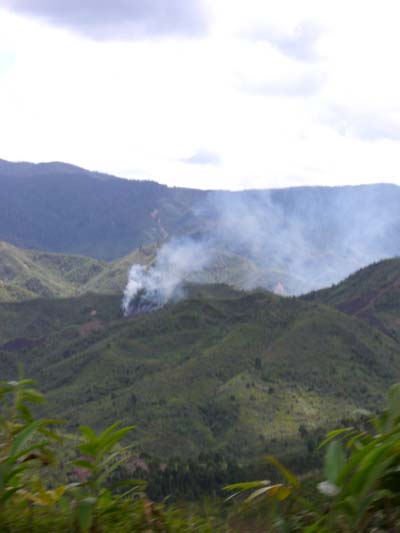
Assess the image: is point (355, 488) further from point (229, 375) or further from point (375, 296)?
point (375, 296)

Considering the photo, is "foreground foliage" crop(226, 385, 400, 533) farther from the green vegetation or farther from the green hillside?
the green hillside

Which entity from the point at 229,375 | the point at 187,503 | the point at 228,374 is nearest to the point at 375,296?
the point at 228,374

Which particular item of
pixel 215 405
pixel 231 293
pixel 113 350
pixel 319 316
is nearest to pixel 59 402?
pixel 113 350

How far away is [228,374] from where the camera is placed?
119500 millimetres

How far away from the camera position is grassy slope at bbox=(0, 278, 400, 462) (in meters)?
97.8

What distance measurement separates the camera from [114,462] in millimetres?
3826

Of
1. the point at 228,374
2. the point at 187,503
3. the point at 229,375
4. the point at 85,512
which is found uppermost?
the point at 85,512

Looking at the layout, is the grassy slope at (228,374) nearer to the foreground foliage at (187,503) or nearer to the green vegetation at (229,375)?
the green vegetation at (229,375)

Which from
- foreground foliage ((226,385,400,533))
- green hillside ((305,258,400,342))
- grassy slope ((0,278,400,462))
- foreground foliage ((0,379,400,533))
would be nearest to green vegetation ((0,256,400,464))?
grassy slope ((0,278,400,462))

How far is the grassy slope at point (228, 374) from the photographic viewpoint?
9775 cm

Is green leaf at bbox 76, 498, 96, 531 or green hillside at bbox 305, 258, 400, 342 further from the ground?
green hillside at bbox 305, 258, 400, 342

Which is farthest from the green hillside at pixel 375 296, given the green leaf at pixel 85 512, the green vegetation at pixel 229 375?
the green leaf at pixel 85 512

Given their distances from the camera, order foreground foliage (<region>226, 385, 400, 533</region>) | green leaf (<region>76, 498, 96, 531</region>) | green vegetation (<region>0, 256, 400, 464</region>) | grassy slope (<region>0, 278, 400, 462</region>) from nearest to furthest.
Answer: foreground foliage (<region>226, 385, 400, 533</region>)
green leaf (<region>76, 498, 96, 531</region>)
green vegetation (<region>0, 256, 400, 464</region>)
grassy slope (<region>0, 278, 400, 462</region>)

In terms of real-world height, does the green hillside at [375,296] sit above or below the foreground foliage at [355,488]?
above
